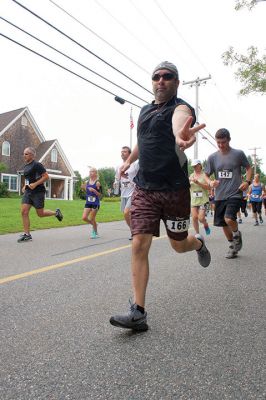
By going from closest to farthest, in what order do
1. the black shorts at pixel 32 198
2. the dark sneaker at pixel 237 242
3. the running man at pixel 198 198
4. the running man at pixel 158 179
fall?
the running man at pixel 158 179
the dark sneaker at pixel 237 242
the black shorts at pixel 32 198
the running man at pixel 198 198

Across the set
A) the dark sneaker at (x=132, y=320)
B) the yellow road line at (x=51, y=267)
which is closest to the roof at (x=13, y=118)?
the yellow road line at (x=51, y=267)

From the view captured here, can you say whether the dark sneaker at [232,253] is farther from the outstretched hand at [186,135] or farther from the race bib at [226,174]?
the outstretched hand at [186,135]

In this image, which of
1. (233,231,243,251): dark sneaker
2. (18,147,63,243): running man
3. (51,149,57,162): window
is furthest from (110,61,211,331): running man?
(51,149,57,162): window

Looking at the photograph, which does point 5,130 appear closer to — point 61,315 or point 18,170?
point 18,170

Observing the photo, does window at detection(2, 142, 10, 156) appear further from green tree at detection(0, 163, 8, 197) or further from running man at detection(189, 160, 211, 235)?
running man at detection(189, 160, 211, 235)

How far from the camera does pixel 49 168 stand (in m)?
41.0

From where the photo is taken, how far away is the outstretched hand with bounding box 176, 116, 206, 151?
2480 mm

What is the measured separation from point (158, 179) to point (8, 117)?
127ft

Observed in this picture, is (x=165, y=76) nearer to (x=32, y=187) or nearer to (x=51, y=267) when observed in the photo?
(x=51, y=267)

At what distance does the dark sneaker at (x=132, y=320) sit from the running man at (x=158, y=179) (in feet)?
0.44

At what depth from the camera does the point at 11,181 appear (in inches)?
1495

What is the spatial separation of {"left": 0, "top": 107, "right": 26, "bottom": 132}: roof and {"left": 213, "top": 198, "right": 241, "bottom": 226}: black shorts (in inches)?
1348

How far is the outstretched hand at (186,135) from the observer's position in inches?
97.7

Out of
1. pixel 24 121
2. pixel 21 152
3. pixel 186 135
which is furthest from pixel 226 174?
pixel 24 121
